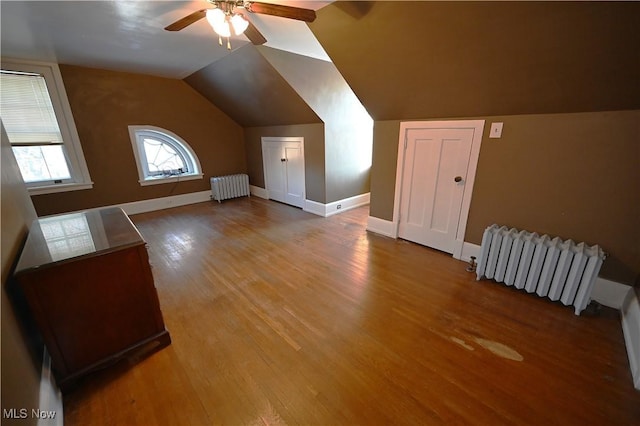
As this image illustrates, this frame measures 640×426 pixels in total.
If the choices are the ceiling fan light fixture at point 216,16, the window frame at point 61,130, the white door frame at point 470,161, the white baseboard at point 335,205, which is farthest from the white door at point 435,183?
the window frame at point 61,130

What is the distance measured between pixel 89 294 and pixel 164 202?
3946mm

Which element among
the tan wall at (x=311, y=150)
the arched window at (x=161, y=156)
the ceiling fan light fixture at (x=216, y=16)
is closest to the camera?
the ceiling fan light fixture at (x=216, y=16)

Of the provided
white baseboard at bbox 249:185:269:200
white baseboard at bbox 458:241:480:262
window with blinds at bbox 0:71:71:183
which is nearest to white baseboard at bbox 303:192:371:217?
white baseboard at bbox 249:185:269:200

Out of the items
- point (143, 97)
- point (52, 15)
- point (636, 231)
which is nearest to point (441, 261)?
point (636, 231)

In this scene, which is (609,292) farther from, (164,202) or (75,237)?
(164,202)

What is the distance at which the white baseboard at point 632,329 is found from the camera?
1501 millimetres

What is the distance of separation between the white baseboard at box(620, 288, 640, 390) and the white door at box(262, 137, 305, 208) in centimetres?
394

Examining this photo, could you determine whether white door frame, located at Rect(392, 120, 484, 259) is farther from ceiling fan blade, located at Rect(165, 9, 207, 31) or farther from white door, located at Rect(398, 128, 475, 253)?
ceiling fan blade, located at Rect(165, 9, 207, 31)

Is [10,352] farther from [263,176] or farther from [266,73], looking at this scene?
[263,176]

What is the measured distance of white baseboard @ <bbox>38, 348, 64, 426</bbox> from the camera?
1164 mm

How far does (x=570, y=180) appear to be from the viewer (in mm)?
2084

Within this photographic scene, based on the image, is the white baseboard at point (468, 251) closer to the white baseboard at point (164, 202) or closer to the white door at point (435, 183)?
the white door at point (435, 183)

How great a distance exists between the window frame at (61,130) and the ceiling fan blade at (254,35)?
2992mm

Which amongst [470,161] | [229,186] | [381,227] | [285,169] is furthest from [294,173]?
[470,161]
